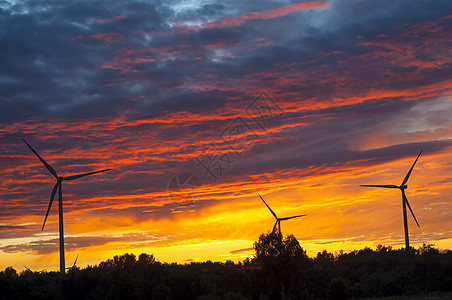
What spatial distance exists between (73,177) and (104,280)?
197ft

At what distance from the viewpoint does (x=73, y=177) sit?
144 m

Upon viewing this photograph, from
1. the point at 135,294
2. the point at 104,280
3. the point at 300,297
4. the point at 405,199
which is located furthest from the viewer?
the point at 104,280

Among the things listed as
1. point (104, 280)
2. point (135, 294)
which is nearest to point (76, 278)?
point (104, 280)

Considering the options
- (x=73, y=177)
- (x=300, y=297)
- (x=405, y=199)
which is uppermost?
(x=73, y=177)

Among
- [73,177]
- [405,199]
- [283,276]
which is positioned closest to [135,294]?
[73,177]

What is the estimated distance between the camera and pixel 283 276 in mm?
165000

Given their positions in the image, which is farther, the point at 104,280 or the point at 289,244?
the point at 104,280

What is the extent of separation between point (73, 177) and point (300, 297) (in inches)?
3394

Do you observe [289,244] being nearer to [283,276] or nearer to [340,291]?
[283,276]

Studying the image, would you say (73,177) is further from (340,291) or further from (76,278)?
(340,291)

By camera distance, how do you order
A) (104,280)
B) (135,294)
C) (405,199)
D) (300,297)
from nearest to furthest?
(135,294) < (405,199) < (300,297) < (104,280)

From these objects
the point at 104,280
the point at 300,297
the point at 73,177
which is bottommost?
the point at 300,297

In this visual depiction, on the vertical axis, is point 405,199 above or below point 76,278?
above

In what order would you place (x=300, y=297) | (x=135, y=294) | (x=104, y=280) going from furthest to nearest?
(x=104, y=280)
(x=300, y=297)
(x=135, y=294)
